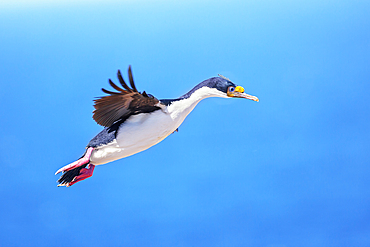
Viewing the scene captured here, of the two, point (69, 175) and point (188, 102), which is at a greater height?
point (188, 102)

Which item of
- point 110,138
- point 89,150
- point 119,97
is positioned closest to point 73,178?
point 89,150

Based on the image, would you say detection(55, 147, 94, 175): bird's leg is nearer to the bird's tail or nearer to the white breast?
the bird's tail

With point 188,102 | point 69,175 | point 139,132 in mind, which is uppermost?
point 188,102

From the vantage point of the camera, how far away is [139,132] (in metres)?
1.97

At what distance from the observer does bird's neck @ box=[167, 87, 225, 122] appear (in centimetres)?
197

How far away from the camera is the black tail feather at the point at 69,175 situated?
2.09 meters

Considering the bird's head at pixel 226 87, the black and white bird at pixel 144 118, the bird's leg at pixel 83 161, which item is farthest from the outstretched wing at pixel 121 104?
the bird's head at pixel 226 87

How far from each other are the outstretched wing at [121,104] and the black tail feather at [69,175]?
0.33 metres

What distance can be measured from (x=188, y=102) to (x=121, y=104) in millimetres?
353

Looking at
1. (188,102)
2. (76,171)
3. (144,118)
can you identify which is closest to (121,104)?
(144,118)

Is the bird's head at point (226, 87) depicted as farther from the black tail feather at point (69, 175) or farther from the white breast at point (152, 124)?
the black tail feather at point (69, 175)

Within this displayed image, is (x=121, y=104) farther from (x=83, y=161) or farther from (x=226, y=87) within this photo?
(x=226, y=87)

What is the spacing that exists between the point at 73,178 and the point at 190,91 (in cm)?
83

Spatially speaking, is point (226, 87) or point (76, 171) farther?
point (76, 171)
